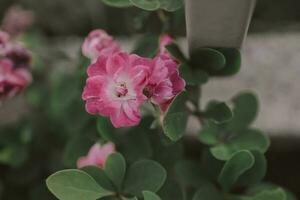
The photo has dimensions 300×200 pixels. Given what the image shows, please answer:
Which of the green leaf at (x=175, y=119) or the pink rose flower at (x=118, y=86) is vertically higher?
the pink rose flower at (x=118, y=86)

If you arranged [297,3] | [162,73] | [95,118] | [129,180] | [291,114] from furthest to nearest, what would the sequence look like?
1. [297,3]
2. [291,114]
3. [95,118]
4. [129,180]
5. [162,73]

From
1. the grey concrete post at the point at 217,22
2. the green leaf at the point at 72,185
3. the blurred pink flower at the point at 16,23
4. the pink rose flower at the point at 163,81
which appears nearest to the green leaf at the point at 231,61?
the grey concrete post at the point at 217,22

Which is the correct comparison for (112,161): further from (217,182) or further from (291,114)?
(291,114)

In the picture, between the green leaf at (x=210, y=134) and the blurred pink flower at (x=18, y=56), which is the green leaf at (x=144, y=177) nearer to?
the green leaf at (x=210, y=134)

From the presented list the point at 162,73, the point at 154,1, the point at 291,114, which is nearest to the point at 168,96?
the point at 162,73

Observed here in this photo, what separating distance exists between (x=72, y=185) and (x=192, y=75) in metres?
0.20

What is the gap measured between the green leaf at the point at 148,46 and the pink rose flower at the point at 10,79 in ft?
0.58

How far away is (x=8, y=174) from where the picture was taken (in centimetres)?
116

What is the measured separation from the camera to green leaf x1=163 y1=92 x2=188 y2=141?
2.39ft

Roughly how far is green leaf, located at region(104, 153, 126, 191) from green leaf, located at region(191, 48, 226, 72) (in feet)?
0.51

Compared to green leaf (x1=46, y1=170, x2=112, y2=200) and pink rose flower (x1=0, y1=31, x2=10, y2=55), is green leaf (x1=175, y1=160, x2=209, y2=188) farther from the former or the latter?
pink rose flower (x1=0, y1=31, x2=10, y2=55)

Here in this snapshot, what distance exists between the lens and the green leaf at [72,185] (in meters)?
0.72

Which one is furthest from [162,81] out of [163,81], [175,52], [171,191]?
[171,191]

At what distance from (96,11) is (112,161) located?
69 cm
